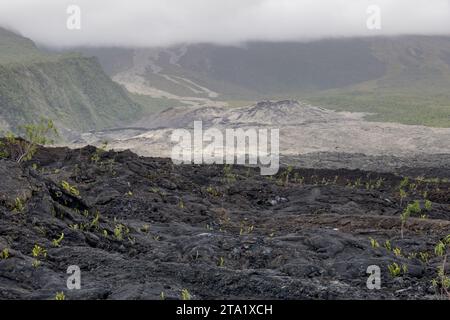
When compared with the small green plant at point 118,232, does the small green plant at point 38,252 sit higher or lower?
higher

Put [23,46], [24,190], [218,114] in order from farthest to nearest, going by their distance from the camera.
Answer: [23,46] → [218,114] → [24,190]

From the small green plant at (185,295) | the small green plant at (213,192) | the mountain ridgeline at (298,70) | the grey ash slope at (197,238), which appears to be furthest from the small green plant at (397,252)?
the mountain ridgeline at (298,70)

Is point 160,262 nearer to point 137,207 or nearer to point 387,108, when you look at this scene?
point 137,207

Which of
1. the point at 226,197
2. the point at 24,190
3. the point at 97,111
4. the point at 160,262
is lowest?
the point at 97,111

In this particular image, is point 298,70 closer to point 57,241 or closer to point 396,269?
point 57,241

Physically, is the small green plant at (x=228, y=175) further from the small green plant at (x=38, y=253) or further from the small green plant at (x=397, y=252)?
the small green plant at (x=38, y=253)

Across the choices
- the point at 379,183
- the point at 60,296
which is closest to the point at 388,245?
the point at 60,296
